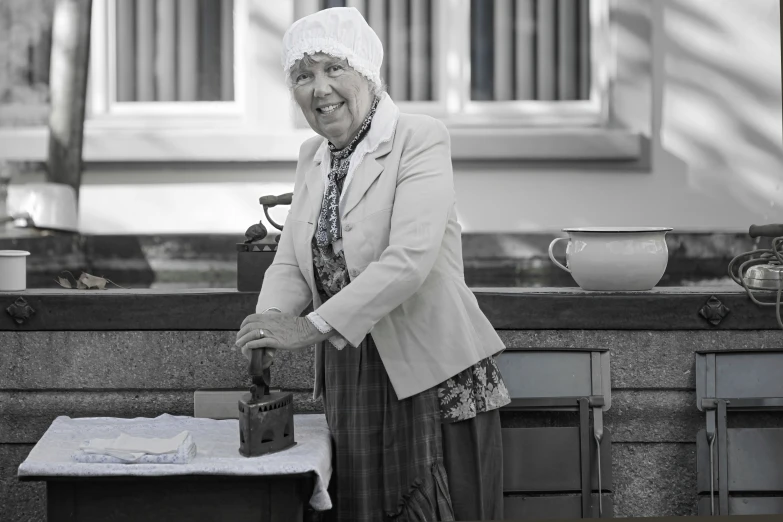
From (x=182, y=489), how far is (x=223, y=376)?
0.84 m

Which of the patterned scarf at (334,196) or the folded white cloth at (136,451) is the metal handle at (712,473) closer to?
the patterned scarf at (334,196)

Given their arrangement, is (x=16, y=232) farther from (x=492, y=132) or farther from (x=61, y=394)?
(x=492, y=132)

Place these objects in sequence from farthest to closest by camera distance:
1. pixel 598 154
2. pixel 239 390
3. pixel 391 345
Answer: pixel 598 154
pixel 239 390
pixel 391 345

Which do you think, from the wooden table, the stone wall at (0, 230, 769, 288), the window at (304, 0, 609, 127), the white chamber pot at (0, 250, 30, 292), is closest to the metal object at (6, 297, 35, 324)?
the white chamber pot at (0, 250, 30, 292)

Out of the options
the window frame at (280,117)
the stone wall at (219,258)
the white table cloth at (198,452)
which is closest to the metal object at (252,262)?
the white table cloth at (198,452)

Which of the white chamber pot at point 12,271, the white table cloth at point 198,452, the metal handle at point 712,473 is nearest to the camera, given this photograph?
the white table cloth at point 198,452

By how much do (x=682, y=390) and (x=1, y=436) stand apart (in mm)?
2051

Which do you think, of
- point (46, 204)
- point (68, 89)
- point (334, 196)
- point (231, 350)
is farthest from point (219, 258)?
point (334, 196)

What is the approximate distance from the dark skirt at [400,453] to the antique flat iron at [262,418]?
17cm

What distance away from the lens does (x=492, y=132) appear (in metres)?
4.17

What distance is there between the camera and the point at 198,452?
227cm

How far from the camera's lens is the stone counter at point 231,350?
296cm

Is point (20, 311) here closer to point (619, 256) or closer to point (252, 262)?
point (252, 262)

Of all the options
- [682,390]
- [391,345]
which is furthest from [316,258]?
[682,390]
